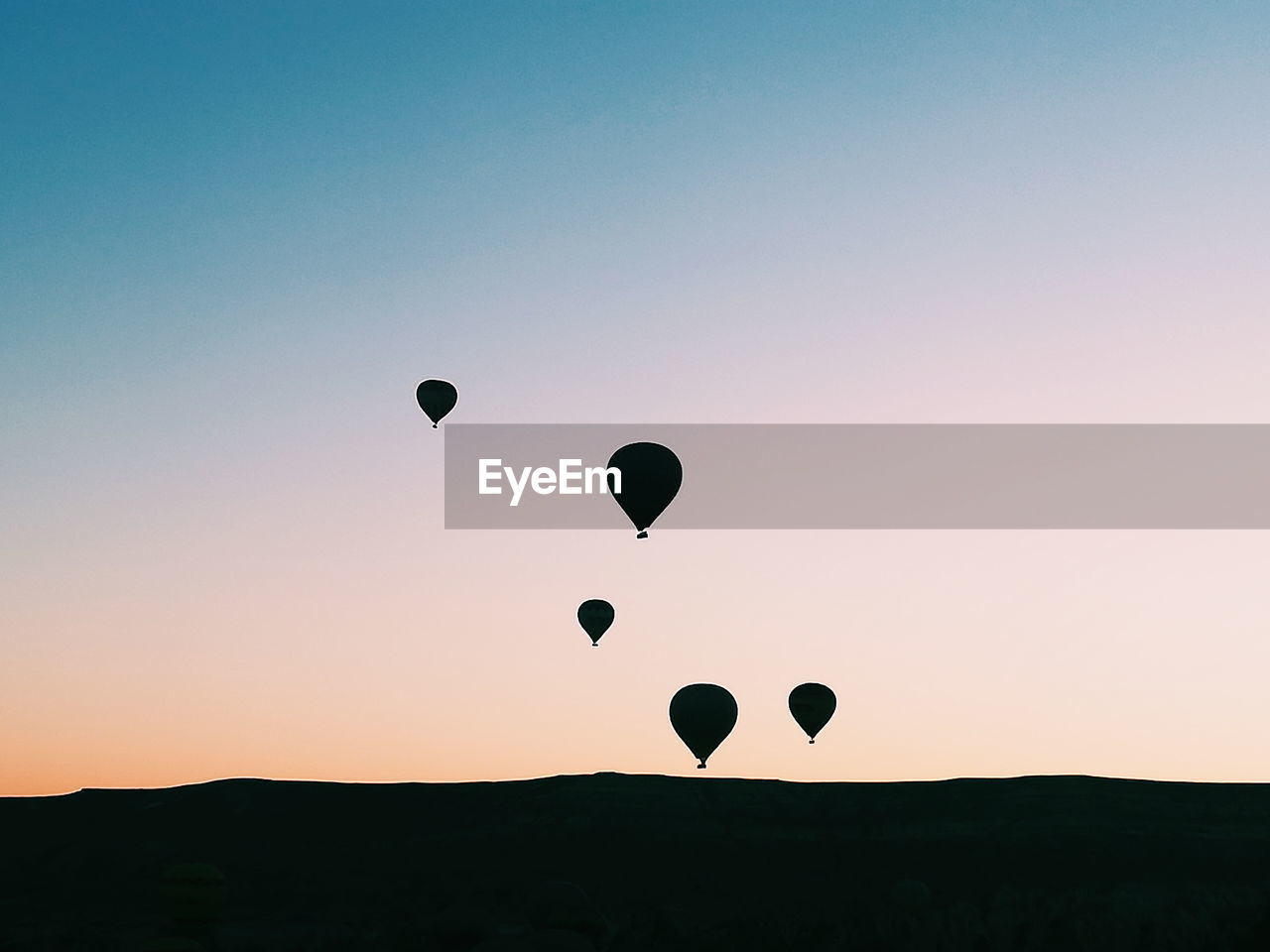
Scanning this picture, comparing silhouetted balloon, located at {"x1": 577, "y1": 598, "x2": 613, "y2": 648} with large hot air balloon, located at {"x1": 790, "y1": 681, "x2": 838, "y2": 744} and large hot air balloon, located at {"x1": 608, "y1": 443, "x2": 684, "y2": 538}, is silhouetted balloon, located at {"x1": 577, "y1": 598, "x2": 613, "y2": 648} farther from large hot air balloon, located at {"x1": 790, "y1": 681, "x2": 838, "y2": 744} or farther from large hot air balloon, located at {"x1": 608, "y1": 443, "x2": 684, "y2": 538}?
large hot air balloon, located at {"x1": 608, "y1": 443, "x2": 684, "y2": 538}

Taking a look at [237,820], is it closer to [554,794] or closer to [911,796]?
[554,794]

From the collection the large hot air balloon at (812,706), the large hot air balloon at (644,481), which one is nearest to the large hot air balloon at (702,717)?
the large hot air balloon at (812,706)


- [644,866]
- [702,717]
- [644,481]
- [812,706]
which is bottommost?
[702,717]

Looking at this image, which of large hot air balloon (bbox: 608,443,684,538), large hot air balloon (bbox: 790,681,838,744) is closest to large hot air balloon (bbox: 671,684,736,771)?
large hot air balloon (bbox: 790,681,838,744)

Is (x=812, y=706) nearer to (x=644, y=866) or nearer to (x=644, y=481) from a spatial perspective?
(x=644, y=481)

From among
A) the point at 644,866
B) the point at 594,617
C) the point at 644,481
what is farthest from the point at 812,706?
the point at 644,866
